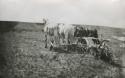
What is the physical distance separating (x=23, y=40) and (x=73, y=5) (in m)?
0.68

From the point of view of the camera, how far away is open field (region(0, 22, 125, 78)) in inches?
74.7

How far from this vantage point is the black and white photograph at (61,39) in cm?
192

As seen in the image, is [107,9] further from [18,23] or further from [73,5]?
[18,23]

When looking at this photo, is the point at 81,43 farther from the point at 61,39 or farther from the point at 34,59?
the point at 34,59

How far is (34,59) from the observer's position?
1.93 m

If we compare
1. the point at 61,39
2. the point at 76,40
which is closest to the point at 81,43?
the point at 76,40

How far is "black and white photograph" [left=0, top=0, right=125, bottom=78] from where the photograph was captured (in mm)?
1917

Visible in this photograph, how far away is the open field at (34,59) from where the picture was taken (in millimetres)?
1898

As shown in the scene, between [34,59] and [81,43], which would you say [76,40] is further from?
[34,59]

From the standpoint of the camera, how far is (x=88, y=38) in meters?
2.03

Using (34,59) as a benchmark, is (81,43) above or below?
above

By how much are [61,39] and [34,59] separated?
366 millimetres

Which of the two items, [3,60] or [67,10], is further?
[67,10]

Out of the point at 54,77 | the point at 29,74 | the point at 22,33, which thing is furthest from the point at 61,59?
the point at 22,33
